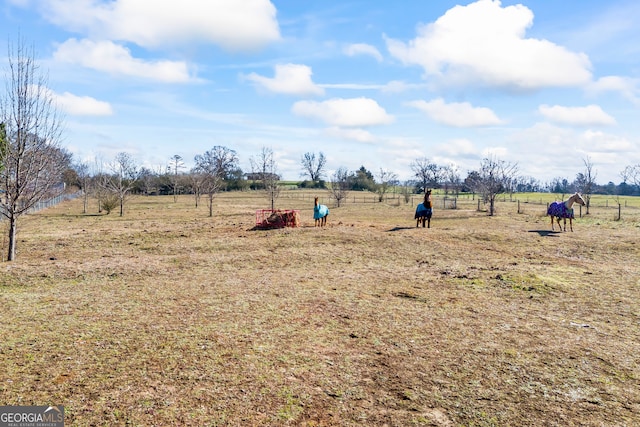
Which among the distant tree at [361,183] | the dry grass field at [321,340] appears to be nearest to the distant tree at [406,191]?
the distant tree at [361,183]

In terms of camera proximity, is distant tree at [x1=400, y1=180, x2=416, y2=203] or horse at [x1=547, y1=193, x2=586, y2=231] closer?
horse at [x1=547, y1=193, x2=586, y2=231]

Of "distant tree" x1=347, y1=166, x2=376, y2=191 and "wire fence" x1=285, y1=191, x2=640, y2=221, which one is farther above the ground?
"distant tree" x1=347, y1=166, x2=376, y2=191

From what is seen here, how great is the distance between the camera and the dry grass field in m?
4.41

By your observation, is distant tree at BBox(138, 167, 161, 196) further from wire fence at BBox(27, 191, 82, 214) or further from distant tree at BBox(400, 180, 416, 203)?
distant tree at BBox(400, 180, 416, 203)

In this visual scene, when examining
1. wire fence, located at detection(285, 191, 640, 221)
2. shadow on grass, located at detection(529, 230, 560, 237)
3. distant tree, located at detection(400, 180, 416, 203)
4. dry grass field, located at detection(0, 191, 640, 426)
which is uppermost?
distant tree, located at detection(400, 180, 416, 203)

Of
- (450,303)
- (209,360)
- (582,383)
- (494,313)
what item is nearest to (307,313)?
(209,360)

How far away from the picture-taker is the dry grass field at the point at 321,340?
4.41 metres

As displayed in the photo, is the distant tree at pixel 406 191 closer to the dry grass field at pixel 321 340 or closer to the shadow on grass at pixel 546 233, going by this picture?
the shadow on grass at pixel 546 233

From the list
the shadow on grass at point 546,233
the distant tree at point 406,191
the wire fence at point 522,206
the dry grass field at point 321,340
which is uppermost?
the distant tree at point 406,191

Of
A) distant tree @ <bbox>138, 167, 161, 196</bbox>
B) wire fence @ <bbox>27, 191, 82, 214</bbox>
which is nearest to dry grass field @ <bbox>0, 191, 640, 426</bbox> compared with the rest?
wire fence @ <bbox>27, 191, 82, 214</bbox>

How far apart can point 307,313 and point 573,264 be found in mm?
9618

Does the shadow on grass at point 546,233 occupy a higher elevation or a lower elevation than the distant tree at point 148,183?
lower

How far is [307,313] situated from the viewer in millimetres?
7672

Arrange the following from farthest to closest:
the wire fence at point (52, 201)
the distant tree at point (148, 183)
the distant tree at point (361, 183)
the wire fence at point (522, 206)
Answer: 1. the distant tree at point (361, 183)
2. the distant tree at point (148, 183)
3. the wire fence at point (522, 206)
4. the wire fence at point (52, 201)
